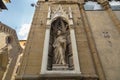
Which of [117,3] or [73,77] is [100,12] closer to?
[117,3]

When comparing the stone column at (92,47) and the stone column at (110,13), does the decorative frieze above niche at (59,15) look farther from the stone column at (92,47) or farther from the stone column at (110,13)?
the stone column at (110,13)

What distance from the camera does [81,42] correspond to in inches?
386

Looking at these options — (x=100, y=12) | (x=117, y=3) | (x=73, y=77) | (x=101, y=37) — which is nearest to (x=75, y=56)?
(x=73, y=77)

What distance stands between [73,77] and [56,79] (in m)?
0.59

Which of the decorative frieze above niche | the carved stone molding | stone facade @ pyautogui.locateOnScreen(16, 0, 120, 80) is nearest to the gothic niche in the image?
stone facade @ pyautogui.locateOnScreen(16, 0, 120, 80)

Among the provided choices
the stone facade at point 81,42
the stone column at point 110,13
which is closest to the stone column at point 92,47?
the stone facade at point 81,42

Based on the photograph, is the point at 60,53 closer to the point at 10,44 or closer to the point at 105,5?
the point at 105,5

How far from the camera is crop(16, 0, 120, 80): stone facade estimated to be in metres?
8.00

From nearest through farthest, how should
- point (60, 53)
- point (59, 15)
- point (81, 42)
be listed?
point (60, 53)
point (81, 42)
point (59, 15)

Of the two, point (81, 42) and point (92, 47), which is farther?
point (81, 42)

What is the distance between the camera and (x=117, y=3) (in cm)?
1419

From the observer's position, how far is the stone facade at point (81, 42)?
800cm

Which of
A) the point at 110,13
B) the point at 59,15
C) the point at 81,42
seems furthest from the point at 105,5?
the point at 81,42

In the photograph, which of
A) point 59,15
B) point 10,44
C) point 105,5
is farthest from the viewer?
point 10,44
